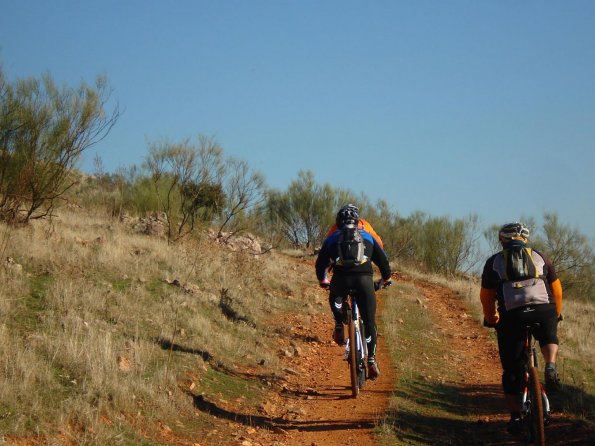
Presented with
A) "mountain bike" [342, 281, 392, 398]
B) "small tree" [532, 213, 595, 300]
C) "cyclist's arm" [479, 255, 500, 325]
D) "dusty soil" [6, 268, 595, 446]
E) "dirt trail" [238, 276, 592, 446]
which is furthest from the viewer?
"small tree" [532, 213, 595, 300]

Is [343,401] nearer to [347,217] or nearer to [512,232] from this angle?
[347,217]

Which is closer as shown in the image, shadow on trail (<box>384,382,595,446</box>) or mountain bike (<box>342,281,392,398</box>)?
shadow on trail (<box>384,382,595,446</box>)

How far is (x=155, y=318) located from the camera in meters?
9.14

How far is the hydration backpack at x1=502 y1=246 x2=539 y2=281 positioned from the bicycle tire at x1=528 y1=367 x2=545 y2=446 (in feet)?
2.53

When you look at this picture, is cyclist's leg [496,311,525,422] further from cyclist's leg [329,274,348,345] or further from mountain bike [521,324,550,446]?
cyclist's leg [329,274,348,345]

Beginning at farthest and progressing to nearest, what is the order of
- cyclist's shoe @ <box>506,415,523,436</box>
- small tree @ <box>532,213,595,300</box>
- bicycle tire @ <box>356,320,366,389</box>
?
small tree @ <box>532,213,595,300</box>, bicycle tire @ <box>356,320,366,389</box>, cyclist's shoe @ <box>506,415,523,436</box>

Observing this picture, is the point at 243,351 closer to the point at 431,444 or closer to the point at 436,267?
the point at 431,444

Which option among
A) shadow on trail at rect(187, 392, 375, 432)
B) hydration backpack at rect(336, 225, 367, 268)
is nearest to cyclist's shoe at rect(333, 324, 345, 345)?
hydration backpack at rect(336, 225, 367, 268)

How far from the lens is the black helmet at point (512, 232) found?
591 cm

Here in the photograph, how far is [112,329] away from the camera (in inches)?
319

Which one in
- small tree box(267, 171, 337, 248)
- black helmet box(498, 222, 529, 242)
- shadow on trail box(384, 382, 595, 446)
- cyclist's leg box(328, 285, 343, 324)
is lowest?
shadow on trail box(384, 382, 595, 446)

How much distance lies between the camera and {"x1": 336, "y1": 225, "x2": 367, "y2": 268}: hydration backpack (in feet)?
24.2

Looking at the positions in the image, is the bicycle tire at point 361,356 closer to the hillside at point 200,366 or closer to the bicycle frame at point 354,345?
the bicycle frame at point 354,345

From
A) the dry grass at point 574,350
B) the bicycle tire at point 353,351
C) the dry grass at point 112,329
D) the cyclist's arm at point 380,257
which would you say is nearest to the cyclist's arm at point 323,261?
the cyclist's arm at point 380,257
